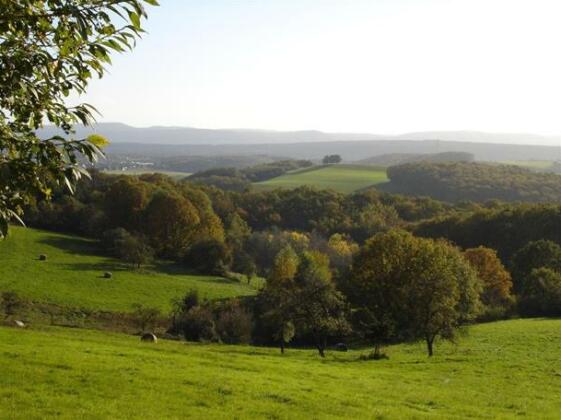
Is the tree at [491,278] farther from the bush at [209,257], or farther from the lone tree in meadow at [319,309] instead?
the bush at [209,257]

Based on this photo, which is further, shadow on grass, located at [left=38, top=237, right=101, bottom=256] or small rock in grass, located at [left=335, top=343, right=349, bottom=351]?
shadow on grass, located at [left=38, top=237, right=101, bottom=256]

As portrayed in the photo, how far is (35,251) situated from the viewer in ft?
248

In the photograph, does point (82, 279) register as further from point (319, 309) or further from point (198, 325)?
point (319, 309)

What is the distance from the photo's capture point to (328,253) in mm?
99750

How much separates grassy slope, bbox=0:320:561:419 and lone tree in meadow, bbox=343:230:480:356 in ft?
21.4

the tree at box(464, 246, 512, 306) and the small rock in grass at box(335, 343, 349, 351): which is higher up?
the tree at box(464, 246, 512, 306)

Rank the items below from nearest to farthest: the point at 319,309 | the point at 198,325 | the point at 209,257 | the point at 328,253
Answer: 1. the point at 319,309
2. the point at 198,325
3. the point at 209,257
4. the point at 328,253

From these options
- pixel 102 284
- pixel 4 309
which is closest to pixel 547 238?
pixel 102 284

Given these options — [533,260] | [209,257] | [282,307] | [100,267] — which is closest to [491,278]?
[533,260]

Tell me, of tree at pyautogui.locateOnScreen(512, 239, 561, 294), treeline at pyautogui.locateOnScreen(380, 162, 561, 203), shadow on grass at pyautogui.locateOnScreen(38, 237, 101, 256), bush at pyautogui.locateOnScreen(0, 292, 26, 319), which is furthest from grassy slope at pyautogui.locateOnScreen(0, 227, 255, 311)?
treeline at pyautogui.locateOnScreen(380, 162, 561, 203)

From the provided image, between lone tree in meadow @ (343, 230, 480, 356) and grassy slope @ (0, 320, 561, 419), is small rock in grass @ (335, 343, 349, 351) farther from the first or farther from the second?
grassy slope @ (0, 320, 561, 419)

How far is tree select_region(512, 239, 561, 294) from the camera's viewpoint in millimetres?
70438

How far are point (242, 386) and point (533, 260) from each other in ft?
207

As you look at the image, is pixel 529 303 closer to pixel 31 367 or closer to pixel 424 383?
pixel 424 383
